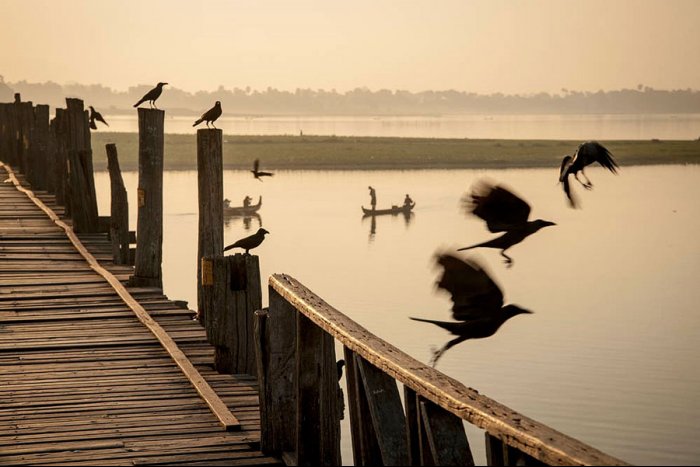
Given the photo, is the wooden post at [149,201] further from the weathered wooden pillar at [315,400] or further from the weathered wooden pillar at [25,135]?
the weathered wooden pillar at [25,135]

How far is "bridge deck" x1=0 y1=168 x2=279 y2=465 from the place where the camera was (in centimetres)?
630

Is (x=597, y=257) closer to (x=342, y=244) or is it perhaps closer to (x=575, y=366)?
(x=342, y=244)

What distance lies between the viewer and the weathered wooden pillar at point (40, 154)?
928 inches

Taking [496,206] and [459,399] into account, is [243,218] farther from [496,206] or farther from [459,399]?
[459,399]

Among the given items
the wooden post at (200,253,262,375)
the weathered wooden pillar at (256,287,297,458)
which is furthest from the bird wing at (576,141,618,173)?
the wooden post at (200,253,262,375)

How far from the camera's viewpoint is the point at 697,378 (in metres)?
21.7

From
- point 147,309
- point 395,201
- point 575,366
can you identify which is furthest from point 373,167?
point 147,309

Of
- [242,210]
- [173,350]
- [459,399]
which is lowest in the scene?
[242,210]

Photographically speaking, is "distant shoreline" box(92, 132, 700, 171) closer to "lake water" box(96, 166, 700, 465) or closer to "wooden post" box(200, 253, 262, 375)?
"lake water" box(96, 166, 700, 465)

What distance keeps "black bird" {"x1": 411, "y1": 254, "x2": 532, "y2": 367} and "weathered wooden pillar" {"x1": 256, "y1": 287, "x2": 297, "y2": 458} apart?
798 millimetres

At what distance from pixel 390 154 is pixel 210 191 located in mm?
73369

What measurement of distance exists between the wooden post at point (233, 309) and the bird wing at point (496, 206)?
3.06 metres

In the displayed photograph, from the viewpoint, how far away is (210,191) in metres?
10.6

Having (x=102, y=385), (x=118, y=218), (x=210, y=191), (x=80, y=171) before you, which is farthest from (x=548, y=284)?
(x=102, y=385)
